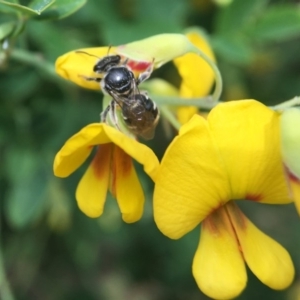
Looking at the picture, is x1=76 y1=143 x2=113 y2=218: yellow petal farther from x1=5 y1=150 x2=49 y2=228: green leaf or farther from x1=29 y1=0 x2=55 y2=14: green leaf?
x1=5 y1=150 x2=49 y2=228: green leaf

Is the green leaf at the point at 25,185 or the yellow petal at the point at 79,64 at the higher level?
the yellow petal at the point at 79,64

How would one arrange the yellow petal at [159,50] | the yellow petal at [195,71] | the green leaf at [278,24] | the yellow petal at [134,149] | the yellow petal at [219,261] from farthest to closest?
1. the green leaf at [278,24]
2. the yellow petal at [195,71]
3. the yellow petal at [159,50]
4. the yellow petal at [219,261]
5. the yellow petal at [134,149]

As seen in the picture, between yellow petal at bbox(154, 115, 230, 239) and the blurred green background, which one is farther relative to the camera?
the blurred green background

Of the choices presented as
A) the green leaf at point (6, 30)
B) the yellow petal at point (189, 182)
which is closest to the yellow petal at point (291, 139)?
the yellow petal at point (189, 182)

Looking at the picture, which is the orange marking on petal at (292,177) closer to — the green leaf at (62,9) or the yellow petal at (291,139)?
the yellow petal at (291,139)

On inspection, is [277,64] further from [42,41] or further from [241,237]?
[241,237]

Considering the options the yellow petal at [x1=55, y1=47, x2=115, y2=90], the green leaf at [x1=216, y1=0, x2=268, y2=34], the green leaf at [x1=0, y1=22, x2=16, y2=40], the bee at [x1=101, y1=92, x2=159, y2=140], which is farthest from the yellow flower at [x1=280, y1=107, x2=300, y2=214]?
the green leaf at [x1=216, y1=0, x2=268, y2=34]

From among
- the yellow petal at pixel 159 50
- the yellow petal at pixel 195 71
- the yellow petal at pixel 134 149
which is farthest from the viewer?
the yellow petal at pixel 195 71
